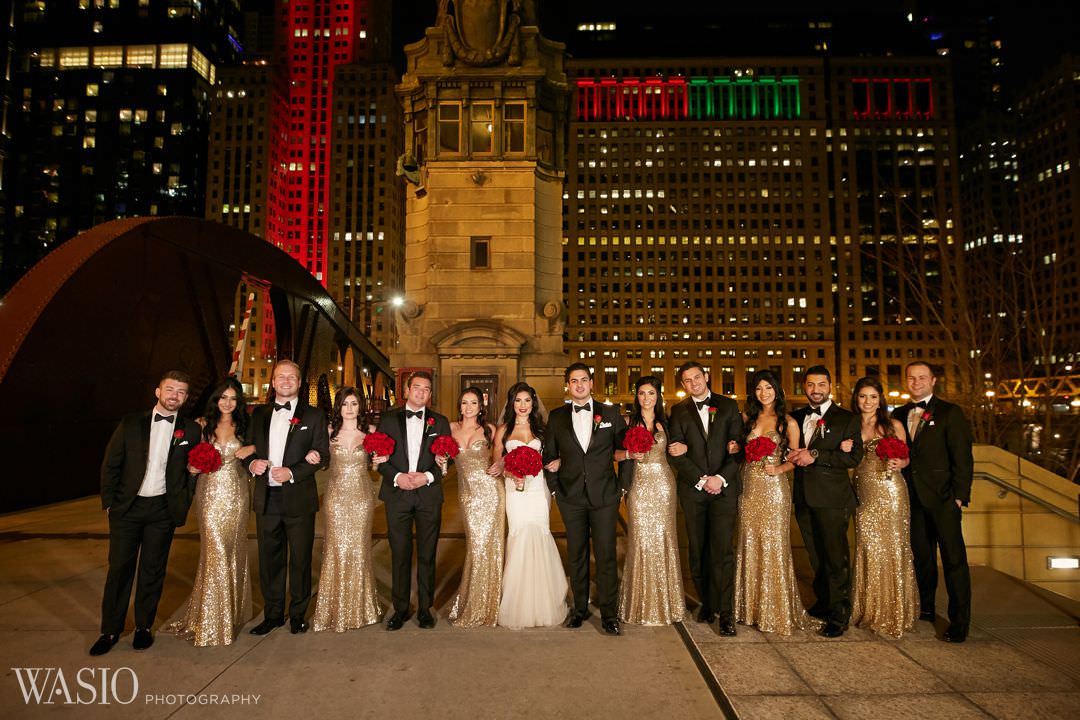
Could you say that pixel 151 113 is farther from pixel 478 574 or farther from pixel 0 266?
pixel 478 574

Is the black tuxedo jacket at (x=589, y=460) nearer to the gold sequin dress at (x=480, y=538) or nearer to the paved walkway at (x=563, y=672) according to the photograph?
the gold sequin dress at (x=480, y=538)

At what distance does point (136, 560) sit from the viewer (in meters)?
5.21

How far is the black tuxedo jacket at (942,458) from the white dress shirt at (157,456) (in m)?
6.52

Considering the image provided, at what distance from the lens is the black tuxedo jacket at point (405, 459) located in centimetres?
557

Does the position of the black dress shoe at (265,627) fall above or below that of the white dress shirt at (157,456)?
below

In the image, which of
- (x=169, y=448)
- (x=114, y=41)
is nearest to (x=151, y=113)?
(x=114, y=41)

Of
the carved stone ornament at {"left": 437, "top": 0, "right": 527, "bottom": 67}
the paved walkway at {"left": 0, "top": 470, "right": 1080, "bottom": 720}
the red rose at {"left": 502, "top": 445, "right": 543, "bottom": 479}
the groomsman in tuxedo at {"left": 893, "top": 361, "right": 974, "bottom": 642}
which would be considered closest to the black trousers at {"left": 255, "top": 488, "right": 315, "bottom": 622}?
the paved walkway at {"left": 0, "top": 470, "right": 1080, "bottom": 720}

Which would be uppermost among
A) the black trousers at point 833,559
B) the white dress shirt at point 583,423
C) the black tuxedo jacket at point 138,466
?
the white dress shirt at point 583,423

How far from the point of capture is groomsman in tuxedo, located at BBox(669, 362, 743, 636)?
5547mm

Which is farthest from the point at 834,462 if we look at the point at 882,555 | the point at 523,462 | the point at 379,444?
the point at 379,444

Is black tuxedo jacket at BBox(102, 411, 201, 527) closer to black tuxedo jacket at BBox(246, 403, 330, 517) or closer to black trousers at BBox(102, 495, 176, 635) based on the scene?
black trousers at BBox(102, 495, 176, 635)

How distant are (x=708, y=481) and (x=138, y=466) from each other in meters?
4.79

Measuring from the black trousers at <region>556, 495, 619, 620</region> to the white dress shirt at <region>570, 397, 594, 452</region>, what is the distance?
1.90 ft

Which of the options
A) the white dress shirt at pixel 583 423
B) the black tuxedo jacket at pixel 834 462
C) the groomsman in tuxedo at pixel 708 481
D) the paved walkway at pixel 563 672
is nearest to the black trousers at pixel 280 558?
the paved walkway at pixel 563 672
